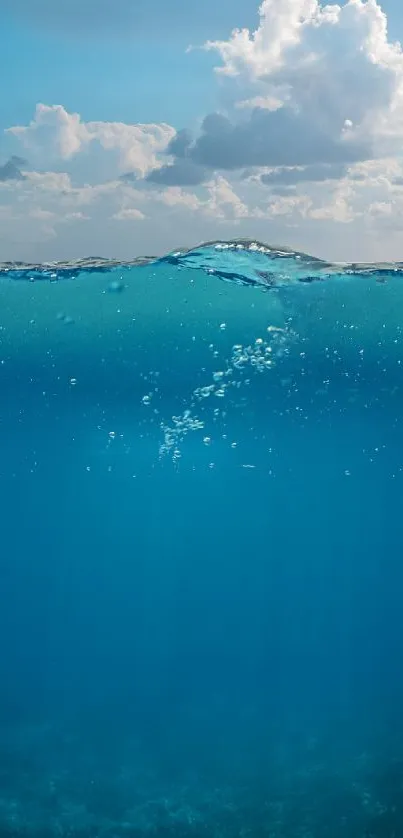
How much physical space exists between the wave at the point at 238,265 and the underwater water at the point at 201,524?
0.04 m

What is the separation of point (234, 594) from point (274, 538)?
26.2 feet

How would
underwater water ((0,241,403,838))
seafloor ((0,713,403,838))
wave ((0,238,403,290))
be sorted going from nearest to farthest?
wave ((0,238,403,290))
seafloor ((0,713,403,838))
underwater water ((0,241,403,838))

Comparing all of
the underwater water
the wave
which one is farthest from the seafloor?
the wave

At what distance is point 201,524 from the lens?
1062 inches

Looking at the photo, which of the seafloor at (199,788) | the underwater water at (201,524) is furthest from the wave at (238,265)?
the seafloor at (199,788)

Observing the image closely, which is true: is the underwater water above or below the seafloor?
above

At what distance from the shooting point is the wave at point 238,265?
10.1 meters

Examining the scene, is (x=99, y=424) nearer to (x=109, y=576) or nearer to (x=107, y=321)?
(x=107, y=321)

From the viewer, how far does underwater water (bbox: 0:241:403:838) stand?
11.2 m

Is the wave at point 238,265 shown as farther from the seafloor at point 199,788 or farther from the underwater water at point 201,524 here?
the seafloor at point 199,788

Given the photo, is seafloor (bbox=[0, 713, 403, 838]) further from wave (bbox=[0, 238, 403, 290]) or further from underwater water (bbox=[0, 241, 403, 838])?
wave (bbox=[0, 238, 403, 290])

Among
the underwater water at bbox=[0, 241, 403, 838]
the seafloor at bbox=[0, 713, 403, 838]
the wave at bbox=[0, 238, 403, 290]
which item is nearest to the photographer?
the wave at bbox=[0, 238, 403, 290]

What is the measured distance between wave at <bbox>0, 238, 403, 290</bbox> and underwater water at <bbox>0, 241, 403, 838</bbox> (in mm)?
40

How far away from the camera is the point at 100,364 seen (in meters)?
13.1
